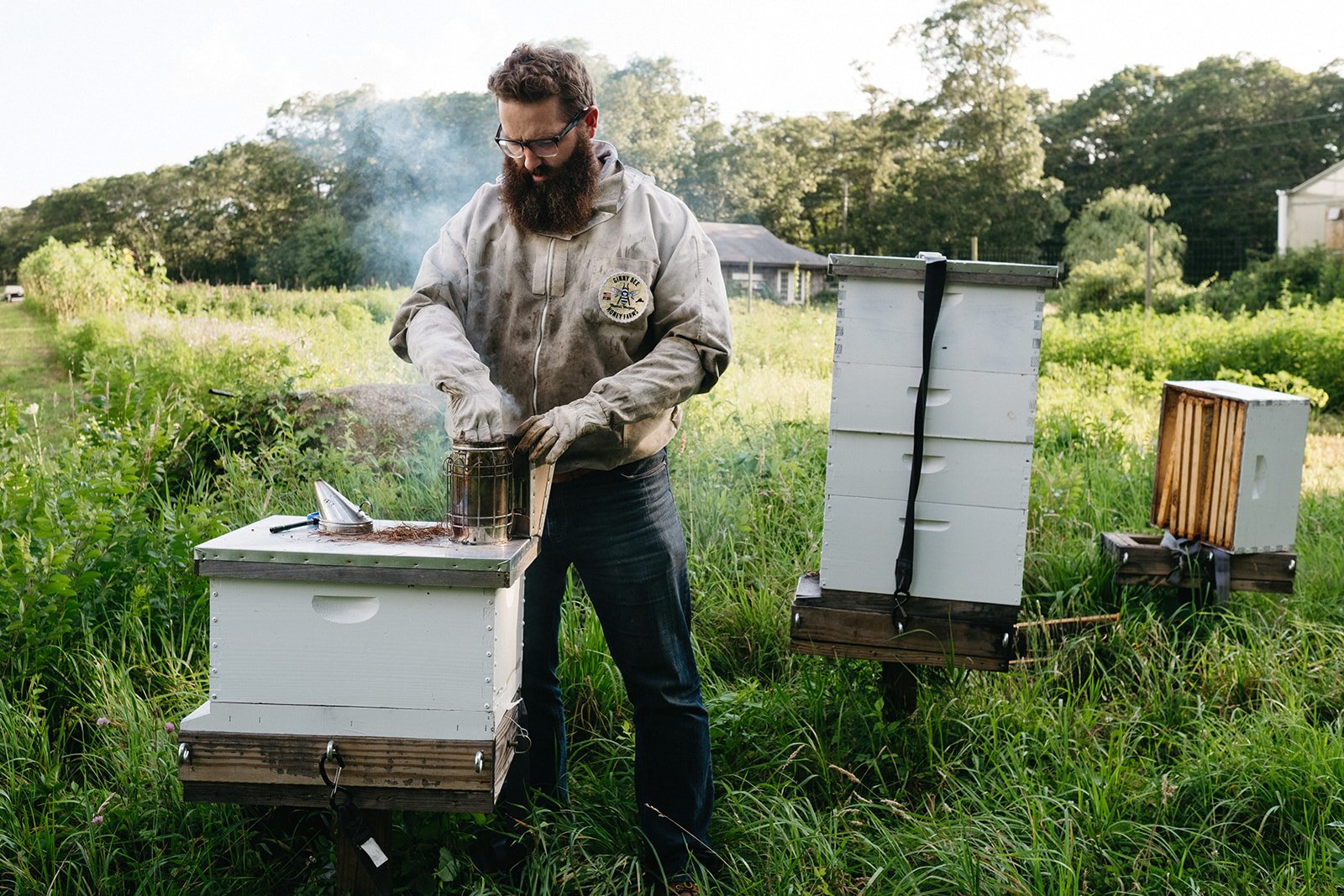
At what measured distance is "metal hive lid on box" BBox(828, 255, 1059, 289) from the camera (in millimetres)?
2537

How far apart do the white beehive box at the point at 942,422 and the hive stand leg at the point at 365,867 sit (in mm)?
1378

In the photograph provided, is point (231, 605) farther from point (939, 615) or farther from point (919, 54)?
point (919, 54)

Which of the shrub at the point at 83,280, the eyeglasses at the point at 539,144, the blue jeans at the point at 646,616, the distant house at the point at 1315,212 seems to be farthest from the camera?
the distant house at the point at 1315,212

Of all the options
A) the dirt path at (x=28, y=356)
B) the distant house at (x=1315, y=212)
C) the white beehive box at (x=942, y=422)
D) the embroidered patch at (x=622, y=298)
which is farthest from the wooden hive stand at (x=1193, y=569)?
the distant house at (x=1315, y=212)

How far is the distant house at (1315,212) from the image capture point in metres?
24.1

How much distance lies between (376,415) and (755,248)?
24.7 metres

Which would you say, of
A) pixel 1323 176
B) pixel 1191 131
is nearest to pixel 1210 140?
pixel 1191 131

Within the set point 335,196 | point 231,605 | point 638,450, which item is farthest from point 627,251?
point 335,196

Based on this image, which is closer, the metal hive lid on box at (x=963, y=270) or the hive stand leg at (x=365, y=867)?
the hive stand leg at (x=365, y=867)

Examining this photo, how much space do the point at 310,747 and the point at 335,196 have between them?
824 cm

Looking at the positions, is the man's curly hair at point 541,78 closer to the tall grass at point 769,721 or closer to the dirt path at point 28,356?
the tall grass at point 769,721

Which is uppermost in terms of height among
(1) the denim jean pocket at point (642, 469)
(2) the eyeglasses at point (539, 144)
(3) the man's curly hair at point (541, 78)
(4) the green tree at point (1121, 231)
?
(4) the green tree at point (1121, 231)

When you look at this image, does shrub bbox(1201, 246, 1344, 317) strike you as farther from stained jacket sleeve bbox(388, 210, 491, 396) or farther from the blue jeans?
stained jacket sleeve bbox(388, 210, 491, 396)

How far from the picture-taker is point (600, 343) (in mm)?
2400
